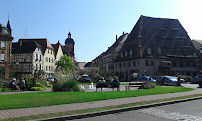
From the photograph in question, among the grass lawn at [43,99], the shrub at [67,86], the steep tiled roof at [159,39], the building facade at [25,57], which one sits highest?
the steep tiled roof at [159,39]

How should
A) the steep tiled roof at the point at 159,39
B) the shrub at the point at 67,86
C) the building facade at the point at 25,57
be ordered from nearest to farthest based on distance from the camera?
the shrub at the point at 67,86, the building facade at the point at 25,57, the steep tiled roof at the point at 159,39

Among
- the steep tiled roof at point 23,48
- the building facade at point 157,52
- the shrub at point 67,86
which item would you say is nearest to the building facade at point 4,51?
the steep tiled roof at point 23,48

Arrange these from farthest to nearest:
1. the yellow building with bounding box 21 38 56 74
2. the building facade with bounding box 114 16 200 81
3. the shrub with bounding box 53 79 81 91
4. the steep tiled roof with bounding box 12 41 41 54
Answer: the yellow building with bounding box 21 38 56 74
the steep tiled roof with bounding box 12 41 41 54
the building facade with bounding box 114 16 200 81
the shrub with bounding box 53 79 81 91

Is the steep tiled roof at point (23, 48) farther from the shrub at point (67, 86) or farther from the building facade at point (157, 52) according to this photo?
the shrub at point (67, 86)

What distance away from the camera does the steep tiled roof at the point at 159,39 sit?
58.5 metres

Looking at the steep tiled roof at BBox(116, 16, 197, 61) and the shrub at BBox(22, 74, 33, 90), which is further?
the steep tiled roof at BBox(116, 16, 197, 61)

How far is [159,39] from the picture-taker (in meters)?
61.7

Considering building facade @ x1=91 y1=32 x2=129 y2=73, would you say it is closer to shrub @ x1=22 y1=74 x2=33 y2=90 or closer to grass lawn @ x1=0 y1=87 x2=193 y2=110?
shrub @ x1=22 y1=74 x2=33 y2=90

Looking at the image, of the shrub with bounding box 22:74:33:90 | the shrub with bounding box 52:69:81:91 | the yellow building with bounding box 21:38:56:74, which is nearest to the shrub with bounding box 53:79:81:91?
the shrub with bounding box 52:69:81:91

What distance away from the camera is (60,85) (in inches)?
696

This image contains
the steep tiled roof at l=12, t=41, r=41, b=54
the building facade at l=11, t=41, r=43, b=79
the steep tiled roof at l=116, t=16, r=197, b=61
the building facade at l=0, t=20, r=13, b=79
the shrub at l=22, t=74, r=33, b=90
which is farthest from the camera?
the steep tiled roof at l=12, t=41, r=41, b=54

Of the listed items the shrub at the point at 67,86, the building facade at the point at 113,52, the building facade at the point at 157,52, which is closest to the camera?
the shrub at the point at 67,86

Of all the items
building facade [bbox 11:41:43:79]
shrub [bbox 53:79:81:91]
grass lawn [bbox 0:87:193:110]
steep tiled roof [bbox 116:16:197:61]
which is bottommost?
grass lawn [bbox 0:87:193:110]

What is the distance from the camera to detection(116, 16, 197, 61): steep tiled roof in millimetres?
58531
